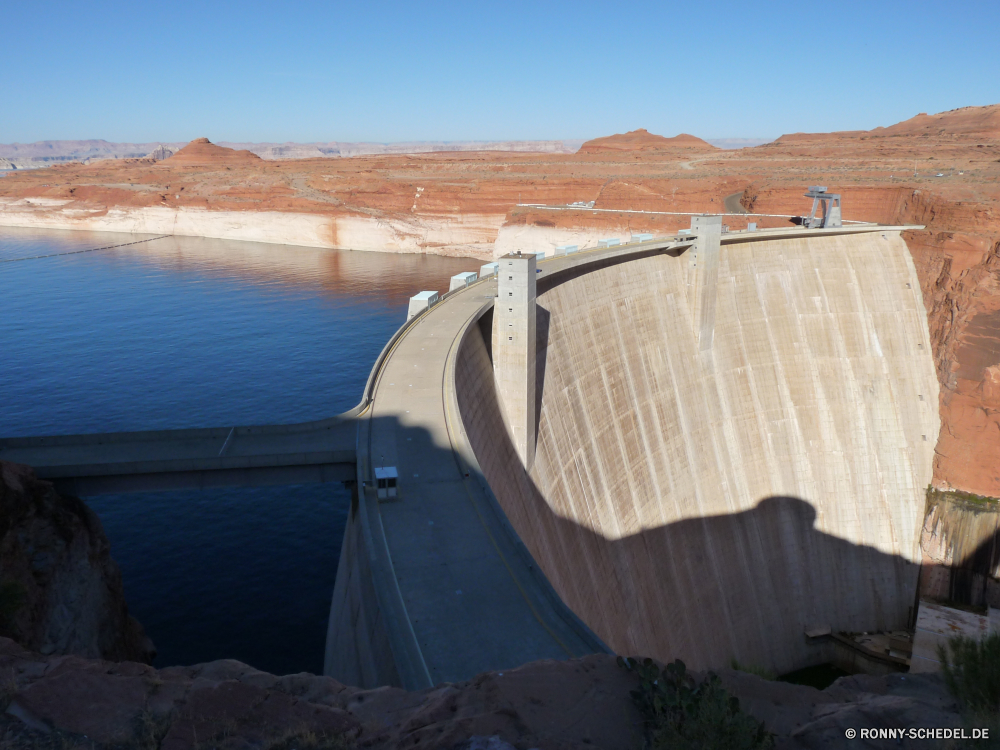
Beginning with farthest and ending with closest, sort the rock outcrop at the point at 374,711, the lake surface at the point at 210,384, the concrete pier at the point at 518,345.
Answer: the lake surface at the point at 210,384 → the concrete pier at the point at 518,345 → the rock outcrop at the point at 374,711

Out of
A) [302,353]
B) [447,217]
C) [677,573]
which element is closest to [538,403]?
[677,573]

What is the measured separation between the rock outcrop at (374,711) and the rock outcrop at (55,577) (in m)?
6.91

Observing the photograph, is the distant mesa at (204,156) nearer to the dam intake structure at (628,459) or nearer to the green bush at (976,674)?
the dam intake structure at (628,459)

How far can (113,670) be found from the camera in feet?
27.6

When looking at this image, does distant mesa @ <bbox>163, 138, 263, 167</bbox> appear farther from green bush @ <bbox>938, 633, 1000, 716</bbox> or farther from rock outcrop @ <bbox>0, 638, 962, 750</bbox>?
green bush @ <bbox>938, 633, 1000, 716</bbox>

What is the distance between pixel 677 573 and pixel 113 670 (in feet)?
69.4

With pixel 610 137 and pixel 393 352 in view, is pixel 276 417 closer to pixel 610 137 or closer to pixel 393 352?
pixel 393 352

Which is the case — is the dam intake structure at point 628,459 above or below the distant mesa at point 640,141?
below

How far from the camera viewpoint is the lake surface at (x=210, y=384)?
71.7ft

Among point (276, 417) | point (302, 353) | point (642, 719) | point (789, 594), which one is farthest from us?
point (302, 353)

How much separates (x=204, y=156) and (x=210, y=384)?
116m

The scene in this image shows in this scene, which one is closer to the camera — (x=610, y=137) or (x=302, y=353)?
(x=302, y=353)

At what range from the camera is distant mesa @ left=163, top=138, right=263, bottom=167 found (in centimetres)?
12912

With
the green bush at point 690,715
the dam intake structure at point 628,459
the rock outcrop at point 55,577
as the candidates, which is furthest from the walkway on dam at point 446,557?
the rock outcrop at point 55,577
